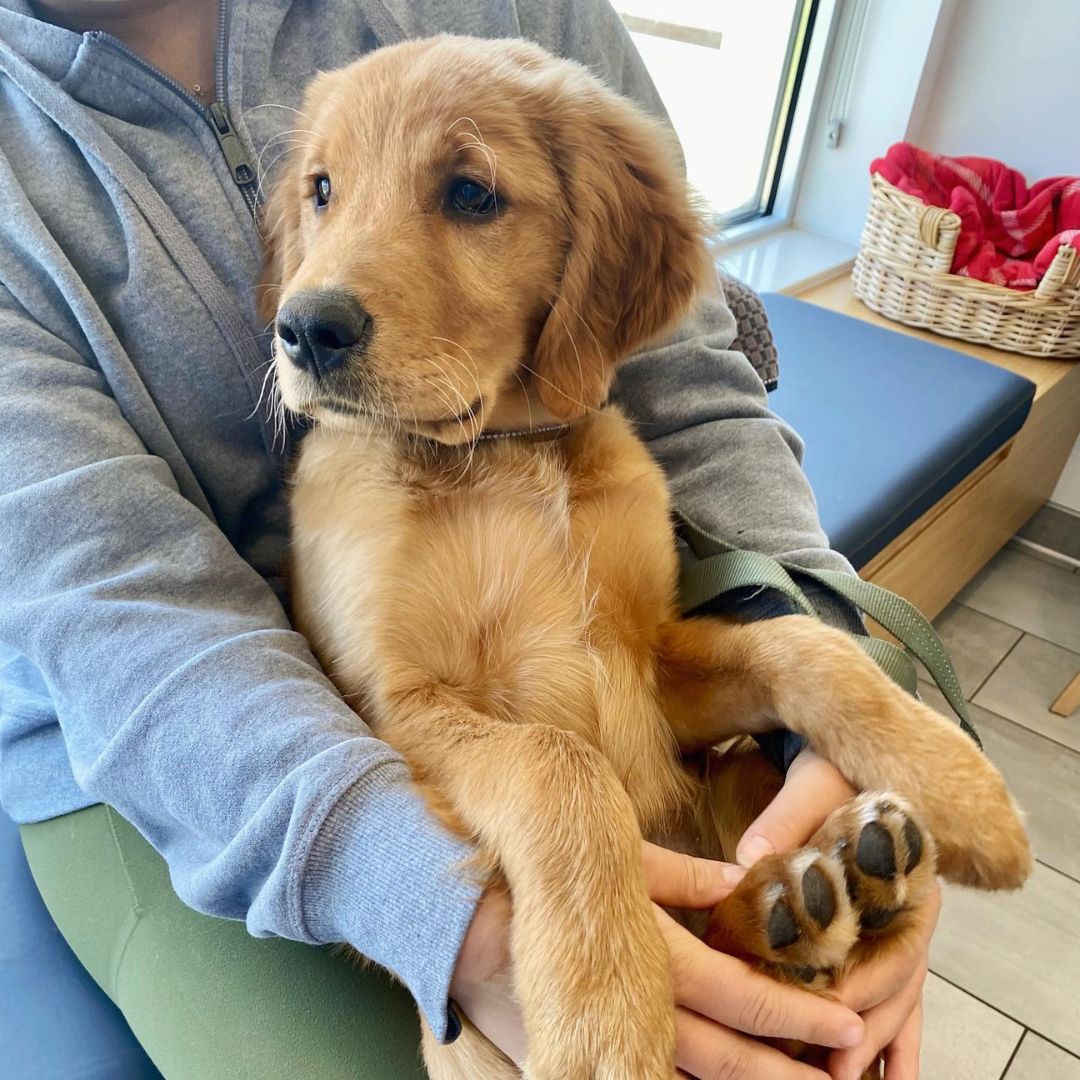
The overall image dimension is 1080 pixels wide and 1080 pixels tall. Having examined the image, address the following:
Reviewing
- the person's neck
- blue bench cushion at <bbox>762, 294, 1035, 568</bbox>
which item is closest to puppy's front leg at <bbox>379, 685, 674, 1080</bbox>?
the person's neck

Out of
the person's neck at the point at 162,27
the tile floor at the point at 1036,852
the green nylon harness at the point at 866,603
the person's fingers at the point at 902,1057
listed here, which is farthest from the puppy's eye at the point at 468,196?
the tile floor at the point at 1036,852

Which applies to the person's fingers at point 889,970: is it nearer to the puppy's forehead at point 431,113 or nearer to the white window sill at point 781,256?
the puppy's forehead at point 431,113

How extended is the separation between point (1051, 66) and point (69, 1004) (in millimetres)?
3842

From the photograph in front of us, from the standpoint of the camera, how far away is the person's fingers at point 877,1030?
923mm

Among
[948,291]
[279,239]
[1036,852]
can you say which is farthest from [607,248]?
[948,291]

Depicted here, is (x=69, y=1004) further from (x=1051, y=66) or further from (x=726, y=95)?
(x=1051, y=66)

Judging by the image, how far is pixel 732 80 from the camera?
351cm

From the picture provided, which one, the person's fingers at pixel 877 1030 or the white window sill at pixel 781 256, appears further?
the white window sill at pixel 781 256

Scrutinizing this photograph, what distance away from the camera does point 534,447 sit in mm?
1275

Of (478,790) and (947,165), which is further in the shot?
(947,165)

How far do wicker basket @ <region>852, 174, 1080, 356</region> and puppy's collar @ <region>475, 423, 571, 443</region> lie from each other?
2090mm

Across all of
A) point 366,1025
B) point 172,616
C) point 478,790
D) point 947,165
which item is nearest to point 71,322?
point 172,616

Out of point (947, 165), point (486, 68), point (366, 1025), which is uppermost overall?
point (486, 68)

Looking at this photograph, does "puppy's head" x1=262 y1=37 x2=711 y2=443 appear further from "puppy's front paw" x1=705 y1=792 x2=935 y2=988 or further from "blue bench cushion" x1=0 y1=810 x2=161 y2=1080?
"blue bench cushion" x1=0 y1=810 x2=161 y2=1080
